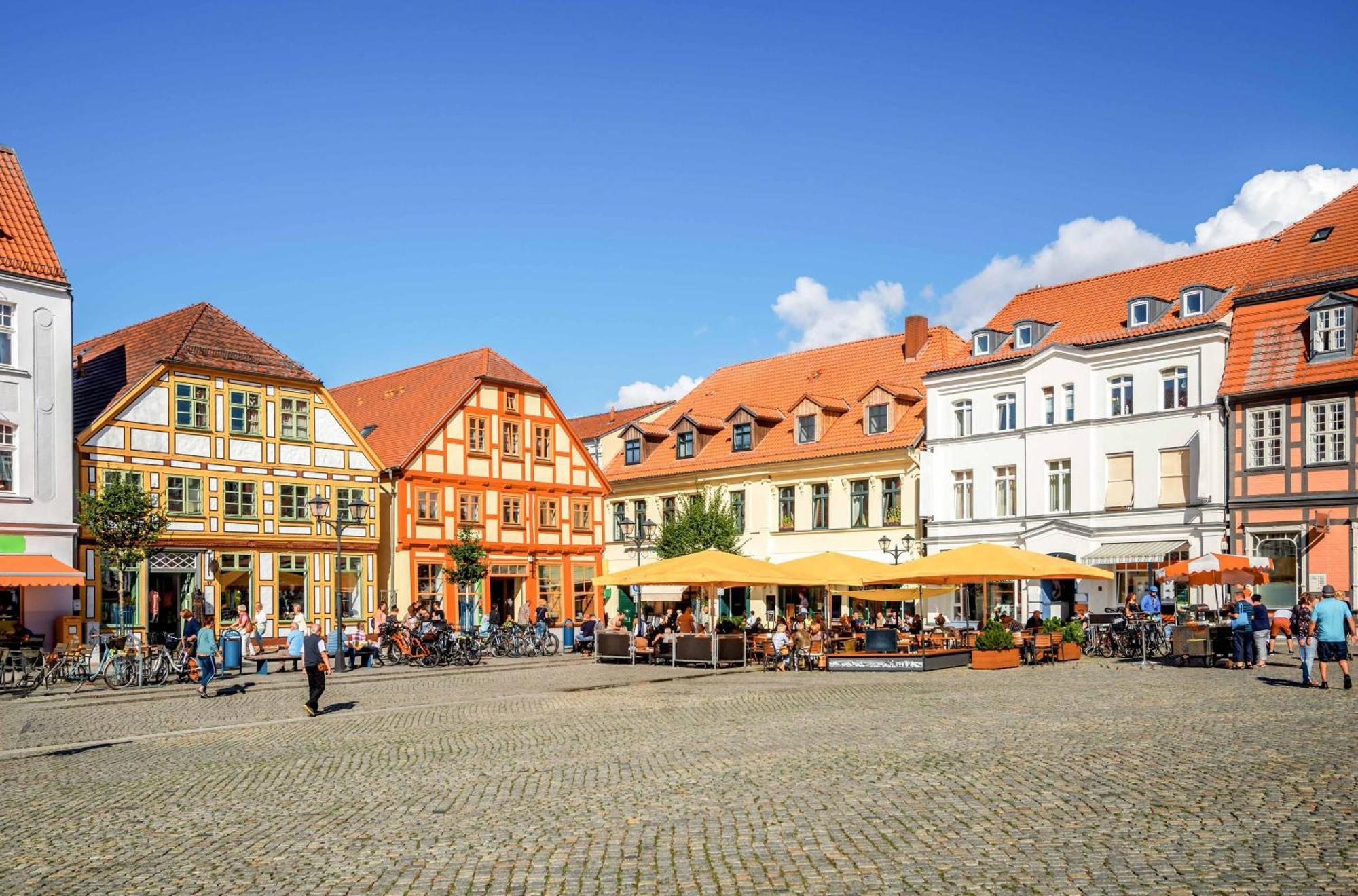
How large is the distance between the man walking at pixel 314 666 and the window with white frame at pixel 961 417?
3182 centimetres

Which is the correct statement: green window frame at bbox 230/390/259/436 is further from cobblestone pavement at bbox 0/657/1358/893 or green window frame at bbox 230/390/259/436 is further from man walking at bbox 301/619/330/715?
man walking at bbox 301/619/330/715

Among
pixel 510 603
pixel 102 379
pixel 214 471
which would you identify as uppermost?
pixel 102 379

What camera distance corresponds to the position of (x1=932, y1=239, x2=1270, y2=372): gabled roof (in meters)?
43.6

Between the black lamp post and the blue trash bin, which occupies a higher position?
the black lamp post

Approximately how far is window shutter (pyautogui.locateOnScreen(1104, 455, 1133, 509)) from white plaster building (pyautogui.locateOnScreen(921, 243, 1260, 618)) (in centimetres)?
4

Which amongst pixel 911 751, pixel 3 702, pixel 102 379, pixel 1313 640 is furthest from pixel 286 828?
Result: pixel 102 379

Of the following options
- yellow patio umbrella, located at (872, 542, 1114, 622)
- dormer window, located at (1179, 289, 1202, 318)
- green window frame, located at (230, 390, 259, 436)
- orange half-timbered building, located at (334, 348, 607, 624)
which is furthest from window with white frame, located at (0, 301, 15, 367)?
dormer window, located at (1179, 289, 1202, 318)

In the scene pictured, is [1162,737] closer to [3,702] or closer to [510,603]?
[3,702]

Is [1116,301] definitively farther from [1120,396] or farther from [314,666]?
[314,666]

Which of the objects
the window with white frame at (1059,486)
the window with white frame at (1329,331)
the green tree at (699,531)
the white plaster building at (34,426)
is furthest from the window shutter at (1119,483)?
the white plaster building at (34,426)

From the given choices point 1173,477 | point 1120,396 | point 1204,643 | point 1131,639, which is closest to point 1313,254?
point 1120,396

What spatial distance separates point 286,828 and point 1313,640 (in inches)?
697

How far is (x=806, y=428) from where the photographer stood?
54.8 m

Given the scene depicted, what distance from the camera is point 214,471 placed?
42250 mm
